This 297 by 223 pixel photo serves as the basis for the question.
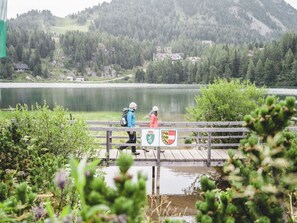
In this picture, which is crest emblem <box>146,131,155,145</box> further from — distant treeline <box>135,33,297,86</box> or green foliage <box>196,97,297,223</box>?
distant treeline <box>135,33,297,86</box>

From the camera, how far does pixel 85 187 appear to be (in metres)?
1.87

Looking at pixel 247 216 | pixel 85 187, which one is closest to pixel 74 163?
pixel 85 187

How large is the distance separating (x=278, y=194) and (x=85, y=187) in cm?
119

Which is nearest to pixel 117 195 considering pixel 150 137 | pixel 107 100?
pixel 150 137

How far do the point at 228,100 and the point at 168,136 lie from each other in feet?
19.1

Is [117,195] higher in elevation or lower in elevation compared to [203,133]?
higher

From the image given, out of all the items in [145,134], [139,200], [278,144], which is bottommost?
[145,134]

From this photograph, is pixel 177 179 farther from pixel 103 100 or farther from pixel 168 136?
pixel 103 100

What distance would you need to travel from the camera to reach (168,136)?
15141 millimetres

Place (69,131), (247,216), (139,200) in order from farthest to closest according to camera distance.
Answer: (69,131)
(247,216)
(139,200)

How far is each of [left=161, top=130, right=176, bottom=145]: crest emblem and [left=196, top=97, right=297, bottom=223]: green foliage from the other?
12271 mm

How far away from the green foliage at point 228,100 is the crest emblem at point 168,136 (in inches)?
201

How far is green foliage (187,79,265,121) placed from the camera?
1964cm

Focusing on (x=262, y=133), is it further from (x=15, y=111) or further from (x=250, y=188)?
(x=15, y=111)
